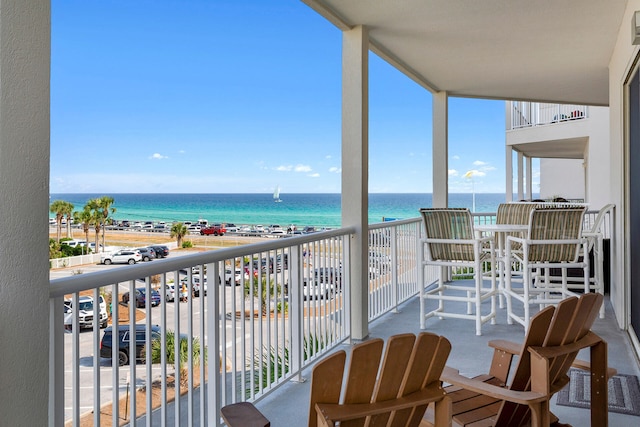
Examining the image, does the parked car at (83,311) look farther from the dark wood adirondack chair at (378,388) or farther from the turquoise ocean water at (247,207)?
the turquoise ocean water at (247,207)

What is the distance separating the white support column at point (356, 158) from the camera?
4414 millimetres

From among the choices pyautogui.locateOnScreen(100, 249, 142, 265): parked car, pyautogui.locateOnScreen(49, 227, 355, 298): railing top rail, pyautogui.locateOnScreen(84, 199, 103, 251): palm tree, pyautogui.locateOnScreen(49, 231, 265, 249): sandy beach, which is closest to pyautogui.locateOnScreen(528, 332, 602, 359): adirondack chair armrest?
pyautogui.locateOnScreen(49, 227, 355, 298): railing top rail

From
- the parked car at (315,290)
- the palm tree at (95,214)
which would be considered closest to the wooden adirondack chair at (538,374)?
the parked car at (315,290)

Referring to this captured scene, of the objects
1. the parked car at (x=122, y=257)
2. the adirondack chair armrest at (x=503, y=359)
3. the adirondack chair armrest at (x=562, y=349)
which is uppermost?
the adirondack chair armrest at (x=562, y=349)

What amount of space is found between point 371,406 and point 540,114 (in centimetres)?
1296

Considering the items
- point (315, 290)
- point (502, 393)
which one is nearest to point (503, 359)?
point (502, 393)

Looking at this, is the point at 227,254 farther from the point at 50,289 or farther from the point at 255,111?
the point at 255,111

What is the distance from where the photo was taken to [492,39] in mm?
4879

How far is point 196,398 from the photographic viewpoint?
3420 millimetres

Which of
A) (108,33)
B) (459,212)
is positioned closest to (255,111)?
(108,33)

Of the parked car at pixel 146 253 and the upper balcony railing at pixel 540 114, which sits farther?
the parked car at pixel 146 253

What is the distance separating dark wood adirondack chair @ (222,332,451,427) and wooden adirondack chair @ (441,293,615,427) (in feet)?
0.74

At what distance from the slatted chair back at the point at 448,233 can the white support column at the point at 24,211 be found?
3.79 m

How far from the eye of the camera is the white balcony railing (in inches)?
71.6
